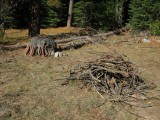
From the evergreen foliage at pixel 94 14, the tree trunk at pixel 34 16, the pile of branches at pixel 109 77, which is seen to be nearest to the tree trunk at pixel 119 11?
the evergreen foliage at pixel 94 14

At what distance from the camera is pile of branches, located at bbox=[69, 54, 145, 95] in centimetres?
958

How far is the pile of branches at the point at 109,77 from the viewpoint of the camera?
9580mm

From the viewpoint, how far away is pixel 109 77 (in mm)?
10031

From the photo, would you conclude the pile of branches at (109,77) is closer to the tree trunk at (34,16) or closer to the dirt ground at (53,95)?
the dirt ground at (53,95)

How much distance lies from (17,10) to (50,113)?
75.0 ft

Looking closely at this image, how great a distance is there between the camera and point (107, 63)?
33.4 feet

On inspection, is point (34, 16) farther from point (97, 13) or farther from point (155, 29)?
point (97, 13)

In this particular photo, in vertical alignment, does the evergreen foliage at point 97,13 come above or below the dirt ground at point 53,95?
above

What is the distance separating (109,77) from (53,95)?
192 cm

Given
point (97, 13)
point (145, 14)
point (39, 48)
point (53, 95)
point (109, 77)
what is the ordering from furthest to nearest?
point (97, 13) < point (145, 14) < point (39, 48) < point (109, 77) < point (53, 95)

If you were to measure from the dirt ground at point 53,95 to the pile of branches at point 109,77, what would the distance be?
31cm

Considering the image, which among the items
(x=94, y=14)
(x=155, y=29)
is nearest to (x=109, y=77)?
(x=155, y=29)

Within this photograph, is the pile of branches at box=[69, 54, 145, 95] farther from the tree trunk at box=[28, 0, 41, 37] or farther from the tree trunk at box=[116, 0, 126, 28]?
the tree trunk at box=[116, 0, 126, 28]

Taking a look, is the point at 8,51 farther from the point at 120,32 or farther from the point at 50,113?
the point at 120,32
